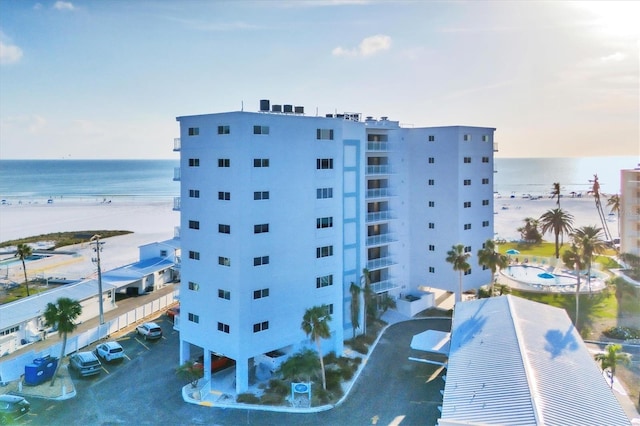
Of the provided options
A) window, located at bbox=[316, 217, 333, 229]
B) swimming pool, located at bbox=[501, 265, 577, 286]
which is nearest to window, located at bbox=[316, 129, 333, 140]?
window, located at bbox=[316, 217, 333, 229]

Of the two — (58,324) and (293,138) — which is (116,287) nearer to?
(58,324)

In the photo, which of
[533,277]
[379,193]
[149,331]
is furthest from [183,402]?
[533,277]

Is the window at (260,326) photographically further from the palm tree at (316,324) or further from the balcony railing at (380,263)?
the balcony railing at (380,263)

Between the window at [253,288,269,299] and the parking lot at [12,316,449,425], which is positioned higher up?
the window at [253,288,269,299]

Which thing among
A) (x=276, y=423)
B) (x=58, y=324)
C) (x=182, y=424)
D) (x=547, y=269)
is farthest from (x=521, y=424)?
(x=547, y=269)

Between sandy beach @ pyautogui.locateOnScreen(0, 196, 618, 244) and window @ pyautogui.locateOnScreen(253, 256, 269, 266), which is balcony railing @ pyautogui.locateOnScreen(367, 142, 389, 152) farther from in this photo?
sandy beach @ pyautogui.locateOnScreen(0, 196, 618, 244)

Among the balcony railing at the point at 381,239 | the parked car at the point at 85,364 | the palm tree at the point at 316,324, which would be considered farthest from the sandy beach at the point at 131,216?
the palm tree at the point at 316,324
